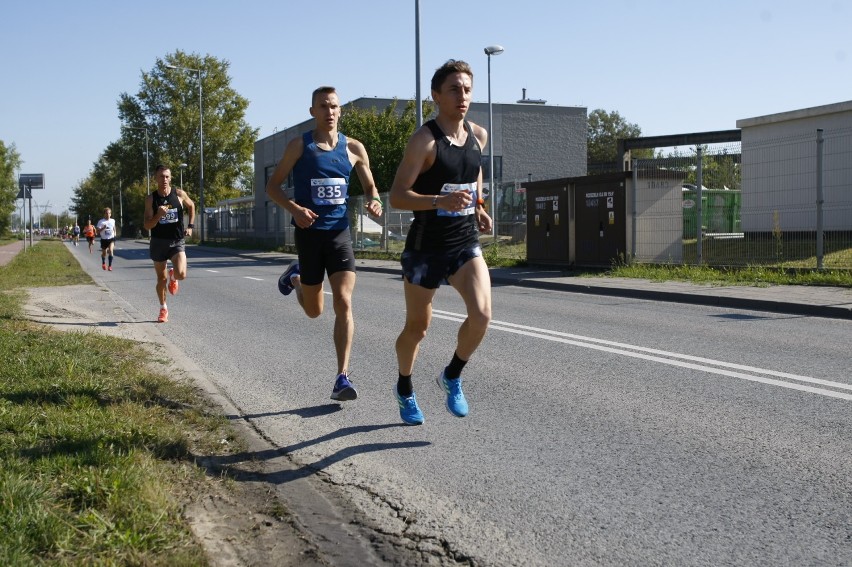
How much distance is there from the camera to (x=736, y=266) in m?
17.5

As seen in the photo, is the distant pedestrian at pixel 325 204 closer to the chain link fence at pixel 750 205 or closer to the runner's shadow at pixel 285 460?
the runner's shadow at pixel 285 460

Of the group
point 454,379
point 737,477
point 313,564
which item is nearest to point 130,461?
point 313,564

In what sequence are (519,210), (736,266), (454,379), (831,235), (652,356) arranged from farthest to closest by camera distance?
(519,210) → (736,266) → (831,235) → (652,356) → (454,379)

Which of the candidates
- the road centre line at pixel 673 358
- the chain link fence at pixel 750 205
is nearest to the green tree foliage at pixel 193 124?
the chain link fence at pixel 750 205

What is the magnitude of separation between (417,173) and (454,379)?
3.96ft

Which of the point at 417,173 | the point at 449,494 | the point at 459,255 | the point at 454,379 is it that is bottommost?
the point at 449,494

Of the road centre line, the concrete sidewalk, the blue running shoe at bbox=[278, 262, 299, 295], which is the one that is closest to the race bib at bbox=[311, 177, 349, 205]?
the blue running shoe at bbox=[278, 262, 299, 295]

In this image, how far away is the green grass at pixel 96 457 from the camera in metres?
3.13

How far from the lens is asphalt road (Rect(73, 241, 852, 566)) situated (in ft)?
11.6

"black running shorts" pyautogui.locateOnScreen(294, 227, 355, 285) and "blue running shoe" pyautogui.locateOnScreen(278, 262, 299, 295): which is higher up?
"black running shorts" pyautogui.locateOnScreen(294, 227, 355, 285)

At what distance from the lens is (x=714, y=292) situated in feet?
46.8

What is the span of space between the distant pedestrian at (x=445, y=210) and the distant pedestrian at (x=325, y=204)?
2.85 feet

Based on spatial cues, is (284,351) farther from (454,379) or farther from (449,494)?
(449,494)

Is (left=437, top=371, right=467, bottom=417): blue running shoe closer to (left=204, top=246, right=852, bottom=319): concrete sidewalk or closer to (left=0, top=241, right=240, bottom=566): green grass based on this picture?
(left=0, top=241, right=240, bottom=566): green grass
